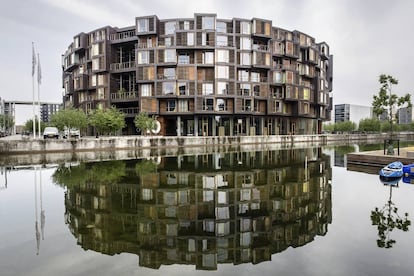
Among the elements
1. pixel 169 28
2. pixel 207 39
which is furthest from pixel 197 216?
pixel 169 28

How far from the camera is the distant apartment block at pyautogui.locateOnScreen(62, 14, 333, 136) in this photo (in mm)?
53938

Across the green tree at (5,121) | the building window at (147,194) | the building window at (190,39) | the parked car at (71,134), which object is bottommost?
the building window at (147,194)

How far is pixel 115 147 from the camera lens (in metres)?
38.2

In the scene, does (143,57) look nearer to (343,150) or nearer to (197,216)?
(343,150)

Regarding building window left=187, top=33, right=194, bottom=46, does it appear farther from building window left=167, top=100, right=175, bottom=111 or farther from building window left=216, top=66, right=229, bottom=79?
building window left=167, top=100, right=175, bottom=111

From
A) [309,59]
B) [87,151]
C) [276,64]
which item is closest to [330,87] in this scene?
[309,59]

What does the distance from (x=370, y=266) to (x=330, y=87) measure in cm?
9323

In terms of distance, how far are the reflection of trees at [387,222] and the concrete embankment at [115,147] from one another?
81.9 feet

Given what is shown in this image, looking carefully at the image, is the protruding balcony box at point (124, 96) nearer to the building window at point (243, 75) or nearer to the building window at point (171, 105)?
the building window at point (171, 105)

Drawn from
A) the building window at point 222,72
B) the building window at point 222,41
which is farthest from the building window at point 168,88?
the building window at point 222,41

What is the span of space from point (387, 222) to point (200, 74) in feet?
163

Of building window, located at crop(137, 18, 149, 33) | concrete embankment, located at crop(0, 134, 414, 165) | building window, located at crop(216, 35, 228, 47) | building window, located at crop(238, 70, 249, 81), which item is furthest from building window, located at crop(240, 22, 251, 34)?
concrete embankment, located at crop(0, 134, 414, 165)

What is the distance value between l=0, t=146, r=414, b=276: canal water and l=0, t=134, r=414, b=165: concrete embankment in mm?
16220

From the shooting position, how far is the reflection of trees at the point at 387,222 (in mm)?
7688
